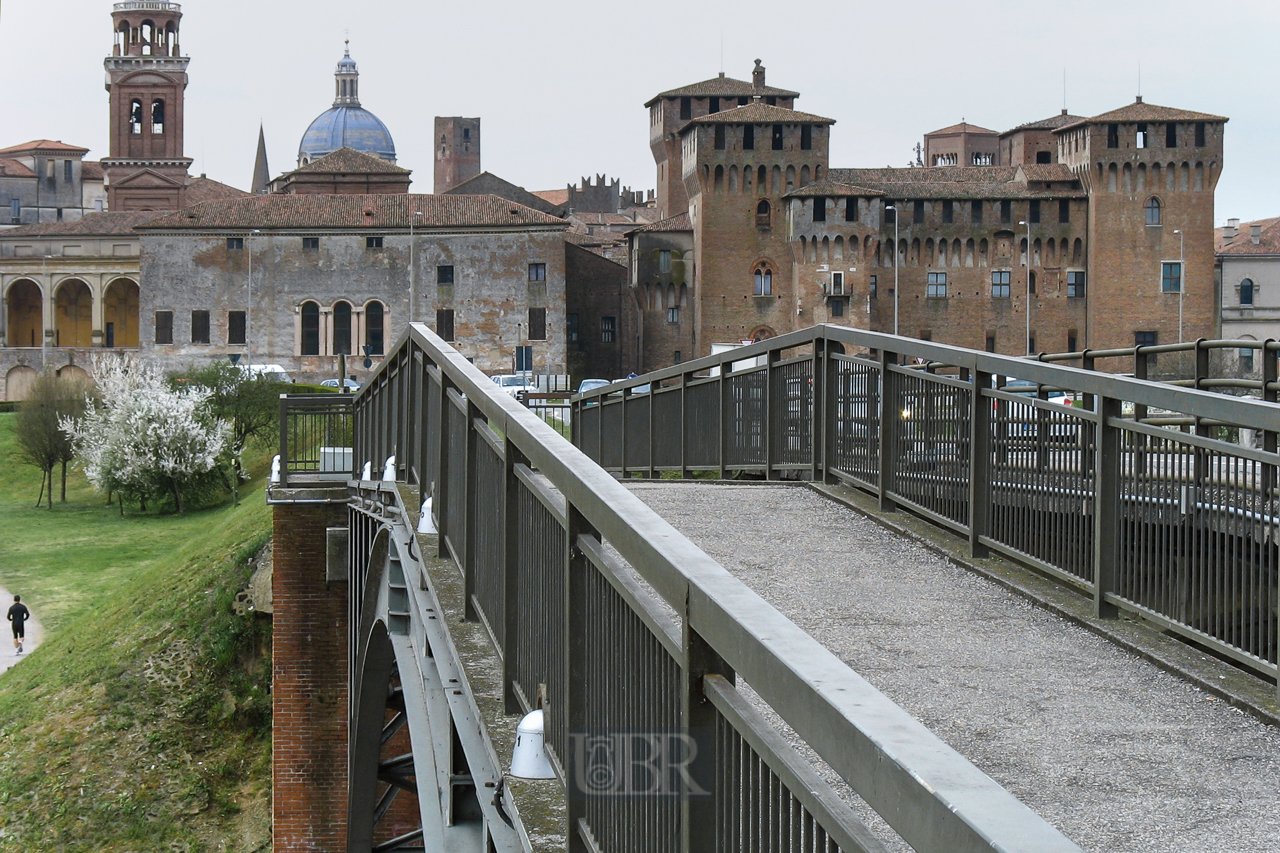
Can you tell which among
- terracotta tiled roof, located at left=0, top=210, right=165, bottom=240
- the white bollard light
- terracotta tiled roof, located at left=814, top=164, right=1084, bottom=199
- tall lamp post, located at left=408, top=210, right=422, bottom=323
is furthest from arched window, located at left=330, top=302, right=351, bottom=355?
the white bollard light

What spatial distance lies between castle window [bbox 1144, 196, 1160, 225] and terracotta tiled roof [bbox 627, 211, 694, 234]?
21.6 metres

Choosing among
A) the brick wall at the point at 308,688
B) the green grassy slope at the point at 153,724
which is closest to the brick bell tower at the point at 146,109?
the green grassy slope at the point at 153,724

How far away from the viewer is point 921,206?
233 feet

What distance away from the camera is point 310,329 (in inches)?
2751

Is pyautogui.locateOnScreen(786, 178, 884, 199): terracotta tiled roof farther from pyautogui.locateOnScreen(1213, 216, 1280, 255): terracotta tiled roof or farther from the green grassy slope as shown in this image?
the green grassy slope

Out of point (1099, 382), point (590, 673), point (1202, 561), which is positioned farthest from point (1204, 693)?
point (590, 673)

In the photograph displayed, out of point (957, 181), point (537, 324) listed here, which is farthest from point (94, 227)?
point (957, 181)

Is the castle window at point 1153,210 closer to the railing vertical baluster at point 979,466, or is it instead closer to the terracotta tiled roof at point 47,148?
the railing vertical baluster at point 979,466

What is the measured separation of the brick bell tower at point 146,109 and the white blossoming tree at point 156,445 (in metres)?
43.8

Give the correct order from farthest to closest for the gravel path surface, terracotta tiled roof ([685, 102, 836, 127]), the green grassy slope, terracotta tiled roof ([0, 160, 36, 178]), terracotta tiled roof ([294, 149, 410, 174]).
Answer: terracotta tiled roof ([0, 160, 36, 178]), terracotta tiled roof ([294, 149, 410, 174]), terracotta tiled roof ([685, 102, 836, 127]), the green grassy slope, the gravel path surface

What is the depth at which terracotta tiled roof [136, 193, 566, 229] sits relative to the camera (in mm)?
69688

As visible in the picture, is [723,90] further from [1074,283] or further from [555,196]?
[555,196]

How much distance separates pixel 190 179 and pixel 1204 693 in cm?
9979

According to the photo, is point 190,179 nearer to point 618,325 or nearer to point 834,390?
point 618,325
